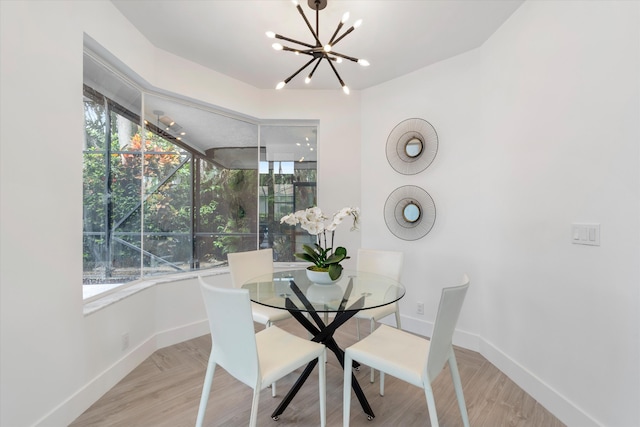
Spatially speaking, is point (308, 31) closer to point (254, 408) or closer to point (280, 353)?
point (280, 353)

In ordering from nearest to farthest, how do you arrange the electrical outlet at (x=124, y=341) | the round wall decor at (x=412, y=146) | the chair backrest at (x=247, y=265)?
1. the electrical outlet at (x=124, y=341)
2. the chair backrest at (x=247, y=265)
3. the round wall decor at (x=412, y=146)

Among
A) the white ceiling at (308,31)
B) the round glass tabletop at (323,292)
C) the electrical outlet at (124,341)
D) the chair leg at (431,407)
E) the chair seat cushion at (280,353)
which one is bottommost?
the electrical outlet at (124,341)

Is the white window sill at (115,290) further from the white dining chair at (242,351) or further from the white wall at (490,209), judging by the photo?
the white dining chair at (242,351)

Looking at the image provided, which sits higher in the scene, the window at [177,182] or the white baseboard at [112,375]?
the window at [177,182]

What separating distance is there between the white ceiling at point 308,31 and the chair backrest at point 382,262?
73.6 inches

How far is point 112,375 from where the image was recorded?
1963mm

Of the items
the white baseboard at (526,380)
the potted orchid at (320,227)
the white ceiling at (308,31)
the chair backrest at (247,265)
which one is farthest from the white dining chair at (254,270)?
the white ceiling at (308,31)

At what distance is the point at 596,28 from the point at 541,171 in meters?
0.82

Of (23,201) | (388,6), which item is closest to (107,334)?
(23,201)

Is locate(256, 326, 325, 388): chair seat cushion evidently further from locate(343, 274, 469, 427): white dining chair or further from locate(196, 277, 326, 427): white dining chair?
locate(343, 274, 469, 427): white dining chair

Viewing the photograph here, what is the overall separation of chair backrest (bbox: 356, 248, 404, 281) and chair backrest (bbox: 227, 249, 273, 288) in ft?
2.95

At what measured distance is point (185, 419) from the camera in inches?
65.4

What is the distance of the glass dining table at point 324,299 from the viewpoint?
64.2 inches

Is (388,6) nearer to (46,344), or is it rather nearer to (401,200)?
(401,200)
